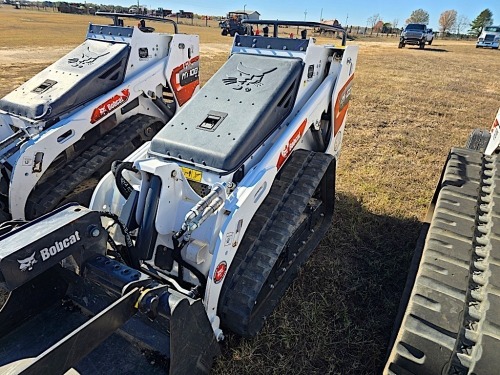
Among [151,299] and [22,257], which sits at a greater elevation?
[22,257]

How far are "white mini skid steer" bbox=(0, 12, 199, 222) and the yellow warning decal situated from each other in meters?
1.86

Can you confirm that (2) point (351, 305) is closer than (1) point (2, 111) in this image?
Yes

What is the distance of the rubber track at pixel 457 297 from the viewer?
1831mm

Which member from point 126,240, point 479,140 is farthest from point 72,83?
point 479,140

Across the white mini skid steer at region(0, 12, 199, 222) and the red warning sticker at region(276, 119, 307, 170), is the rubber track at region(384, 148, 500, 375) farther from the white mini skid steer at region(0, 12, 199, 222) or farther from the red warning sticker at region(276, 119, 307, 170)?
the white mini skid steer at region(0, 12, 199, 222)

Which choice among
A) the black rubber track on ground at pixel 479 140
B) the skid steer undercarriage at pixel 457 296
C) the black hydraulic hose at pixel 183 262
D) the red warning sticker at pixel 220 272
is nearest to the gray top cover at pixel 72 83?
the black hydraulic hose at pixel 183 262

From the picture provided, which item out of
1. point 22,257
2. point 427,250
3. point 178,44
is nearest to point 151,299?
point 22,257

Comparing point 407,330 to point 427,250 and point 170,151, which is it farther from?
point 170,151

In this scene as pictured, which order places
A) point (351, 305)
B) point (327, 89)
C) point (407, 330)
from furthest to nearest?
point (327, 89)
point (351, 305)
point (407, 330)

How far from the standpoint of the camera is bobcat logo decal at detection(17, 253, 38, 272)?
1994 millimetres

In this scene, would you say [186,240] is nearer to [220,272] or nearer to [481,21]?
[220,272]

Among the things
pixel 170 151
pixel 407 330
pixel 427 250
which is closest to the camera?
pixel 407 330

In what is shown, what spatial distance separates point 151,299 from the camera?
201 cm

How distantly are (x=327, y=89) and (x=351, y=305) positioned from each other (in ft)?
6.28
